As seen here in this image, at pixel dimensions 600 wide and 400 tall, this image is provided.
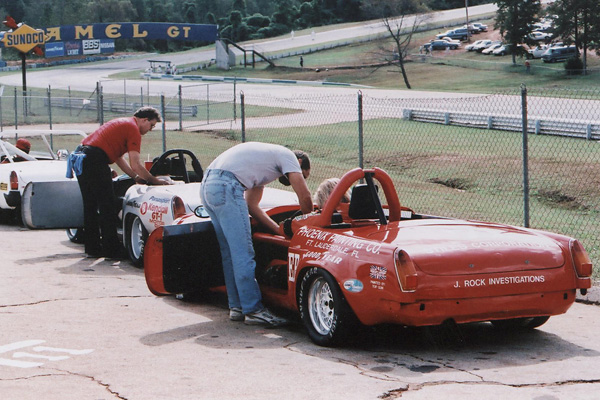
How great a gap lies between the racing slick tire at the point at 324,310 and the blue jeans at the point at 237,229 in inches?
23.9

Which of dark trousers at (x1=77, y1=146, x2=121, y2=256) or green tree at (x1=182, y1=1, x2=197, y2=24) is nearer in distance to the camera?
dark trousers at (x1=77, y1=146, x2=121, y2=256)

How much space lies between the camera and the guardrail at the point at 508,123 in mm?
21906

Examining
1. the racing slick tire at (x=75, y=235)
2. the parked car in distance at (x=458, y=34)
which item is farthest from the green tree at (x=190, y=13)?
the racing slick tire at (x=75, y=235)

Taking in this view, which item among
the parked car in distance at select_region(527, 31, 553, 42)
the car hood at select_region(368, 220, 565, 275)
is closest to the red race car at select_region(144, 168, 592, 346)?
the car hood at select_region(368, 220, 565, 275)

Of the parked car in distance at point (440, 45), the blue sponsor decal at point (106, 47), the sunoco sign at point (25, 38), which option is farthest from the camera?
the blue sponsor decal at point (106, 47)

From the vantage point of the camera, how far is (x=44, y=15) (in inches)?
5443

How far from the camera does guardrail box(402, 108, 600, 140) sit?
2191 cm

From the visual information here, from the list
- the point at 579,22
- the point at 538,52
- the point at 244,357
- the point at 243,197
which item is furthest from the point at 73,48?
the point at 244,357

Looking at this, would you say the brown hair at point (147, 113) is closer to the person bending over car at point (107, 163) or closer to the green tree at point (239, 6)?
the person bending over car at point (107, 163)

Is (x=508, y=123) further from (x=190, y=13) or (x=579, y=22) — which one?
(x=190, y=13)

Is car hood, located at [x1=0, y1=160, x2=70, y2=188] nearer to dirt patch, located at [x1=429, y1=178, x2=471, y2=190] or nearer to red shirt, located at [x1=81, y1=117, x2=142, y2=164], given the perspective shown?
red shirt, located at [x1=81, y1=117, x2=142, y2=164]

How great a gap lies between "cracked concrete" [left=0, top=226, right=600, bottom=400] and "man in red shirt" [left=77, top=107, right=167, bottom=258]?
2023 millimetres

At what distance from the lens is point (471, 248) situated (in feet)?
21.8

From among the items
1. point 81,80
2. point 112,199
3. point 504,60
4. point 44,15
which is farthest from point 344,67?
point 44,15
